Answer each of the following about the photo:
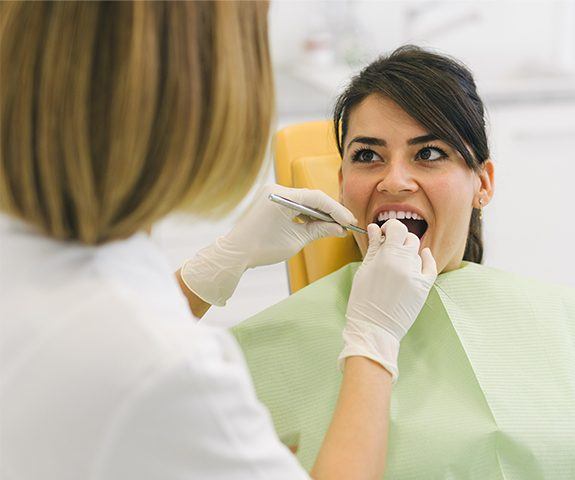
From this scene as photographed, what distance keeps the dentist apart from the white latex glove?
1.17 feet

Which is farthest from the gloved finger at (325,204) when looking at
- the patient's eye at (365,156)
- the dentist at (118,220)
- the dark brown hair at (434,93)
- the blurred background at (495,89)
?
the blurred background at (495,89)

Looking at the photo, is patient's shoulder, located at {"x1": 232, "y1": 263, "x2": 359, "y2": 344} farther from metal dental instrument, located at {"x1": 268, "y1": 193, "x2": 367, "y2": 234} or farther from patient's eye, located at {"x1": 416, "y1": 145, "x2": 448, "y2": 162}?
patient's eye, located at {"x1": 416, "y1": 145, "x2": 448, "y2": 162}

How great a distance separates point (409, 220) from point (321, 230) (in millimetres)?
163

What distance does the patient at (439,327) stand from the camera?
138 centimetres

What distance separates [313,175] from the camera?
182 centimetres

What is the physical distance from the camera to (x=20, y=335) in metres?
0.86

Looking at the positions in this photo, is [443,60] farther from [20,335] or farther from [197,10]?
[20,335]

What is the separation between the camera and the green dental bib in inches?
54.1

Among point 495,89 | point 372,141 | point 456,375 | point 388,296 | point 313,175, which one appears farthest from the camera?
point 495,89

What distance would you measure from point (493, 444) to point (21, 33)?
3.14ft

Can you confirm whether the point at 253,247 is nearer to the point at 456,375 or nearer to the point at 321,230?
the point at 321,230

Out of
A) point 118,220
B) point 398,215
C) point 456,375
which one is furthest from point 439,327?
point 118,220

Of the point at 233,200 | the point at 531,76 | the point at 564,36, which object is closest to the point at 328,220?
the point at 233,200

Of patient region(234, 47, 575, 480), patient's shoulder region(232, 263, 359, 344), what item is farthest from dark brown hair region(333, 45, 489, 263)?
patient's shoulder region(232, 263, 359, 344)
